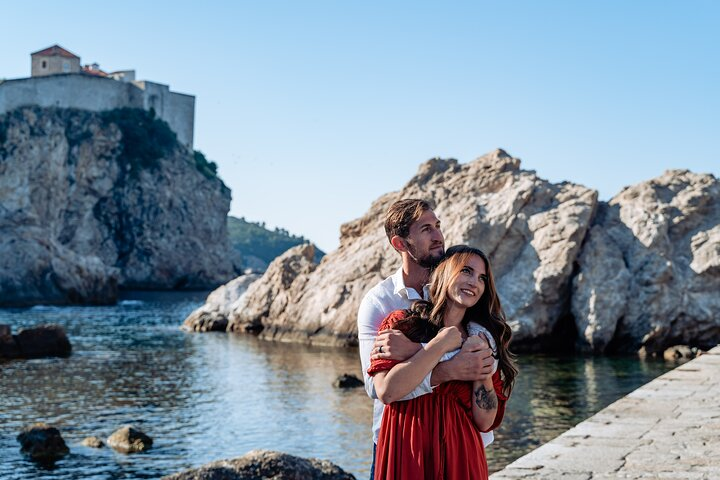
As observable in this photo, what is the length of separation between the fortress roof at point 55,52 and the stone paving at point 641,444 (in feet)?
282

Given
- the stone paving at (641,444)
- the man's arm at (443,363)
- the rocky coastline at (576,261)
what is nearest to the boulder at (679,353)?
the rocky coastline at (576,261)

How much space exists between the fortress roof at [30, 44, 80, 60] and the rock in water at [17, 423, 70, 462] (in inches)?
3227

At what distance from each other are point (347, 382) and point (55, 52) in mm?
78401

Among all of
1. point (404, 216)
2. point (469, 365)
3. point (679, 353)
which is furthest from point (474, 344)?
point (679, 353)

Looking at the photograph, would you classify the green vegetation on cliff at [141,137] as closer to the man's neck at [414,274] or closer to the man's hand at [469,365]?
the man's neck at [414,274]

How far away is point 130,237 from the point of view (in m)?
84.1

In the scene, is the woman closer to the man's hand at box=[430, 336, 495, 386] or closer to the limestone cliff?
the man's hand at box=[430, 336, 495, 386]

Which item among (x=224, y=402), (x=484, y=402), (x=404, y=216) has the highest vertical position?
(x=404, y=216)

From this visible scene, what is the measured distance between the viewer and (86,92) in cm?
8356

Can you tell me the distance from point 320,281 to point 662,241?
10201 mm

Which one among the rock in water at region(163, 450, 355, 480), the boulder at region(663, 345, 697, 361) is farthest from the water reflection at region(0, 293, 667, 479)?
the rock in water at region(163, 450, 355, 480)

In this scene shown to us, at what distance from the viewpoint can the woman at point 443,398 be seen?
3.89 m

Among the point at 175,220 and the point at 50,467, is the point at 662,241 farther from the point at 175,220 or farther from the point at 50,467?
the point at 175,220

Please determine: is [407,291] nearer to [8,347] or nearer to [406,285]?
[406,285]
